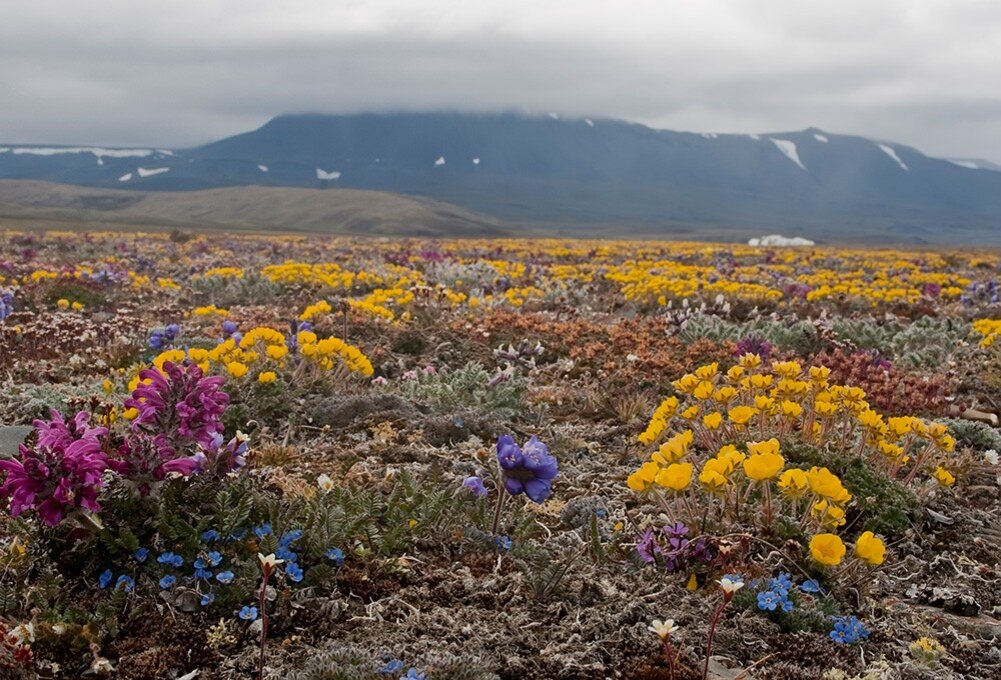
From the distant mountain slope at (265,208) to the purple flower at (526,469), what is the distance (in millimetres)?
121253

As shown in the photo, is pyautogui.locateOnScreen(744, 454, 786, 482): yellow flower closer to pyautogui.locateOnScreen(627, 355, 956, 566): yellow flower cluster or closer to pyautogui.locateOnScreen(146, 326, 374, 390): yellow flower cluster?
pyautogui.locateOnScreen(627, 355, 956, 566): yellow flower cluster

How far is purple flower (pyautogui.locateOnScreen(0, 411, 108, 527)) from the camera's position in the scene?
2912mm

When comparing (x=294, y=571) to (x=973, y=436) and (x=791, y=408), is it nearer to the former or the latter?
(x=791, y=408)

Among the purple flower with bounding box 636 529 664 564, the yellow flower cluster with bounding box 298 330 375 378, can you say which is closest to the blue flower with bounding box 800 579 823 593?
the purple flower with bounding box 636 529 664 564

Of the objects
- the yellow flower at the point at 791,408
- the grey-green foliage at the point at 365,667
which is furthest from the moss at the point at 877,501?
the grey-green foliage at the point at 365,667

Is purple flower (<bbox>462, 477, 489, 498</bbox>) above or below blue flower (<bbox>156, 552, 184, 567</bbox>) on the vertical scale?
above

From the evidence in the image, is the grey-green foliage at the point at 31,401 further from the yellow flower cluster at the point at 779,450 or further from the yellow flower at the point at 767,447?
the yellow flower at the point at 767,447

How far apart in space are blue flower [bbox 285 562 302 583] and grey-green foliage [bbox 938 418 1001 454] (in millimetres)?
4808

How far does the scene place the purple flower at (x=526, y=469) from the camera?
11.9ft

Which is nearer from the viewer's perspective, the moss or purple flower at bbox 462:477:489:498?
purple flower at bbox 462:477:489:498

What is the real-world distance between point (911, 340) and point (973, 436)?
3894 millimetres

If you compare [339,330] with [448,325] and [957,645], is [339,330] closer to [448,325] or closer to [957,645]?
[448,325]

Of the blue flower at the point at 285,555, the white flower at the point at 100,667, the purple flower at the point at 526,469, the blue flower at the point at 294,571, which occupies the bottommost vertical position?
the white flower at the point at 100,667

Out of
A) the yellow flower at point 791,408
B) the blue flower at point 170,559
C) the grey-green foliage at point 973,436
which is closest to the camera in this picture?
the blue flower at point 170,559
